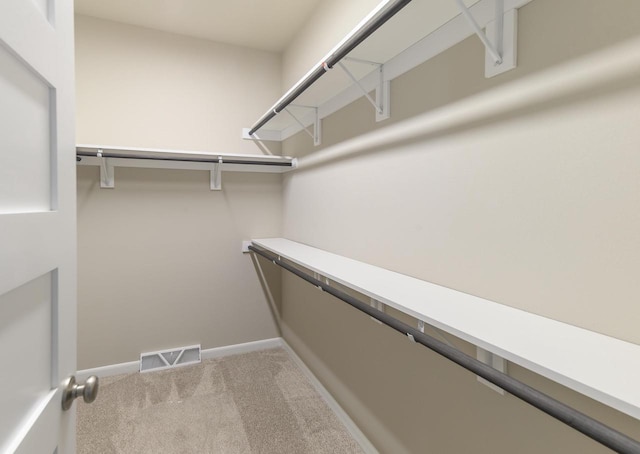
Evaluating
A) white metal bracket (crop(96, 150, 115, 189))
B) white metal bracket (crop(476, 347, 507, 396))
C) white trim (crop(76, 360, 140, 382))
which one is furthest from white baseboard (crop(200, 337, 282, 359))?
white metal bracket (crop(476, 347, 507, 396))

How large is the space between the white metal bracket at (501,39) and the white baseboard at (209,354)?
2.48 meters

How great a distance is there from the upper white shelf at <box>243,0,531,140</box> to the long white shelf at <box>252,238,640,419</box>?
742 millimetres

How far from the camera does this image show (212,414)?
1.95 metres

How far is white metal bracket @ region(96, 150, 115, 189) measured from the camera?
224cm

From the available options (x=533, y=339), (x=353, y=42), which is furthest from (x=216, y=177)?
(x=533, y=339)

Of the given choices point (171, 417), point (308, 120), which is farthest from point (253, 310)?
point (308, 120)

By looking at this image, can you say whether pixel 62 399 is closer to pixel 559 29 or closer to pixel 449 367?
pixel 449 367

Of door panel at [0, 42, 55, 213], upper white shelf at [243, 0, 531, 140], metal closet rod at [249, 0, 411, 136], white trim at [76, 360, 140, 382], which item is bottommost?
white trim at [76, 360, 140, 382]

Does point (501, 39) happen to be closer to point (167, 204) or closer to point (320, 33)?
point (320, 33)

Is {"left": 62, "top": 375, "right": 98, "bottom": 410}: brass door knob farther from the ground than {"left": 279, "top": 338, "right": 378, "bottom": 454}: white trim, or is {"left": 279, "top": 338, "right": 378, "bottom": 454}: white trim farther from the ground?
{"left": 62, "top": 375, "right": 98, "bottom": 410}: brass door knob

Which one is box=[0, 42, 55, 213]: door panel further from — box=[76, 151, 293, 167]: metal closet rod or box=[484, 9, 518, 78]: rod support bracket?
box=[76, 151, 293, 167]: metal closet rod

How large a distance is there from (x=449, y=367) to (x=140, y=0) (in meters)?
2.52

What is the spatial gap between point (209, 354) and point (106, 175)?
147 cm

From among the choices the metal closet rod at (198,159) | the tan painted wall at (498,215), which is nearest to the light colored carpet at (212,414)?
the tan painted wall at (498,215)
